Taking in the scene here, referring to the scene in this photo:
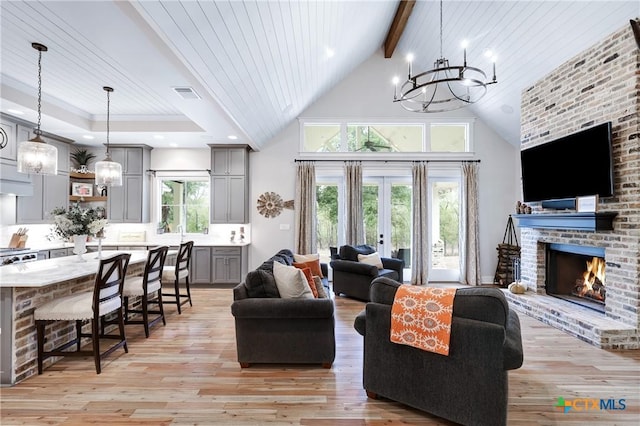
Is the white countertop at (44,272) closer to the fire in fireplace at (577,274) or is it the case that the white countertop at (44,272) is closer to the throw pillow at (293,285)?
the throw pillow at (293,285)

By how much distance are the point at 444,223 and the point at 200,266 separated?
505cm

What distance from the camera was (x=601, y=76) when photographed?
12.4 ft

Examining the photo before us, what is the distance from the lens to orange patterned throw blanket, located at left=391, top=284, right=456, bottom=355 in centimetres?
207

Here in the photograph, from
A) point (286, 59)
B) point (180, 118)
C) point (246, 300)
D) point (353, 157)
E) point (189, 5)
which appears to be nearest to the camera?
point (189, 5)

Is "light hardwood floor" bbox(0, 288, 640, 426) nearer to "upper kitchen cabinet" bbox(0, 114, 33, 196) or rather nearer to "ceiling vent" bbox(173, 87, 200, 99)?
"ceiling vent" bbox(173, 87, 200, 99)

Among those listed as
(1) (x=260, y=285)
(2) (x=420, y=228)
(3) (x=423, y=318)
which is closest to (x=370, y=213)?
(2) (x=420, y=228)

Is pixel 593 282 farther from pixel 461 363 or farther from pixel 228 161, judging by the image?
pixel 228 161

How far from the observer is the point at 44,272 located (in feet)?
9.65

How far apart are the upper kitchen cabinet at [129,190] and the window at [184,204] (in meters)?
0.45

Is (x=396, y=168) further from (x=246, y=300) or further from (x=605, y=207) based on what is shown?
(x=246, y=300)

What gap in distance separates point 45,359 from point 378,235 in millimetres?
5365

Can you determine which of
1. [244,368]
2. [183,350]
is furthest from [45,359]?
[244,368]

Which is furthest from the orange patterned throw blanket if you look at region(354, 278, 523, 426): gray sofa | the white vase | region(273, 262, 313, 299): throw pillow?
the white vase

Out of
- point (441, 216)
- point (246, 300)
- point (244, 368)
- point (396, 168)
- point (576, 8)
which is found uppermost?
point (576, 8)
